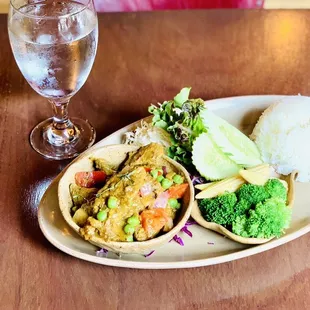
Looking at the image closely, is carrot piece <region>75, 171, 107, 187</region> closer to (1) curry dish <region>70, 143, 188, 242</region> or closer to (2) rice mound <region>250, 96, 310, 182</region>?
(1) curry dish <region>70, 143, 188, 242</region>

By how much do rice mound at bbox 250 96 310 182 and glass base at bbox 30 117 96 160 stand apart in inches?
14.8

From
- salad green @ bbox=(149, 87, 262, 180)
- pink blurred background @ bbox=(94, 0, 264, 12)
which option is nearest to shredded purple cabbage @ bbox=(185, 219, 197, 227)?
salad green @ bbox=(149, 87, 262, 180)

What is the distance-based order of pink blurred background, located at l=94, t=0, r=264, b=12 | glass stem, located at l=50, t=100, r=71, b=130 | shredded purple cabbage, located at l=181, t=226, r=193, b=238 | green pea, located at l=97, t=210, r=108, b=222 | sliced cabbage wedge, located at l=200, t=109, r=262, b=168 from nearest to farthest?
green pea, located at l=97, t=210, r=108, b=222, shredded purple cabbage, located at l=181, t=226, r=193, b=238, sliced cabbage wedge, located at l=200, t=109, r=262, b=168, glass stem, located at l=50, t=100, r=71, b=130, pink blurred background, located at l=94, t=0, r=264, b=12

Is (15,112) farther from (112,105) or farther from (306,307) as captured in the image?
(306,307)

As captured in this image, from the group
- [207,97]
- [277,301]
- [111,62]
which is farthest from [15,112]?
[277,301]

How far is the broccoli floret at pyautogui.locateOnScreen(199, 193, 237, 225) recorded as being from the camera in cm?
103

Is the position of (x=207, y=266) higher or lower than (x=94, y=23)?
lower

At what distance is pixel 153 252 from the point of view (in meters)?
1.01

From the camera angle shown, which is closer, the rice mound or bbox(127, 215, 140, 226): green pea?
bbox(127, 215, 140, 226): green pea

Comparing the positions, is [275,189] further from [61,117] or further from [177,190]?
[61,117]

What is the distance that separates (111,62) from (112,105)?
173 mm

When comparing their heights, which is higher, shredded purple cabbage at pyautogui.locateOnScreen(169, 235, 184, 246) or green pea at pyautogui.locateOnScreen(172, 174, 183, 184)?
green pea at pyautogui.locateOnScreen(172, 174, 183, 184)

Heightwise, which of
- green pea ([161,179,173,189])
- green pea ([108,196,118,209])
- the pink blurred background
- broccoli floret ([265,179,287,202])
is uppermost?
green pea ([108,196,118,209])

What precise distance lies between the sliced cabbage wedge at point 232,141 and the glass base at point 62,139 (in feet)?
0.88
